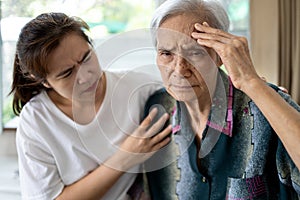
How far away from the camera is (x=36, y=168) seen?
137cm

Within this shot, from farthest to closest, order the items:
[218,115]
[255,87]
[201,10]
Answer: [218,115], [201,10], [255,87]

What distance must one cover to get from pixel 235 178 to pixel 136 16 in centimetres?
111

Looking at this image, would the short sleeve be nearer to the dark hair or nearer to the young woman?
the young woman

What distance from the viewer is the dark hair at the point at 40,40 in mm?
1289

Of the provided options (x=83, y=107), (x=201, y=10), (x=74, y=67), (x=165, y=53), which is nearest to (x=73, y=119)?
(x=83, y=107)

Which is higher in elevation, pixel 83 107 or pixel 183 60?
pixel 183 60

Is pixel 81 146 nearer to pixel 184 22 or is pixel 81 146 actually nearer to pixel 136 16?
pixel 184 22

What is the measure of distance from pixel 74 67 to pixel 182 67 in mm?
338

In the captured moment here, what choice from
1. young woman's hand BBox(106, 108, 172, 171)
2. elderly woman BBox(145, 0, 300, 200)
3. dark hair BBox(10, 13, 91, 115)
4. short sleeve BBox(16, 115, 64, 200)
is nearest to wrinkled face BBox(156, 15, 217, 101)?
elderly woman BBox(145, 0, 300, 200)

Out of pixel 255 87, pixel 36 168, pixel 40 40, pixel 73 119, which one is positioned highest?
pixel 40 40

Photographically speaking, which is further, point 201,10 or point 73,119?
point 73,119

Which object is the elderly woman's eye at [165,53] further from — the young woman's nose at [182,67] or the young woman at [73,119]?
the young woman at [73,119]

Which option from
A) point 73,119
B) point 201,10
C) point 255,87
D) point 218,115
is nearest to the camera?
point 255,87

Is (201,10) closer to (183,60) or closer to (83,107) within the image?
(183,60)
